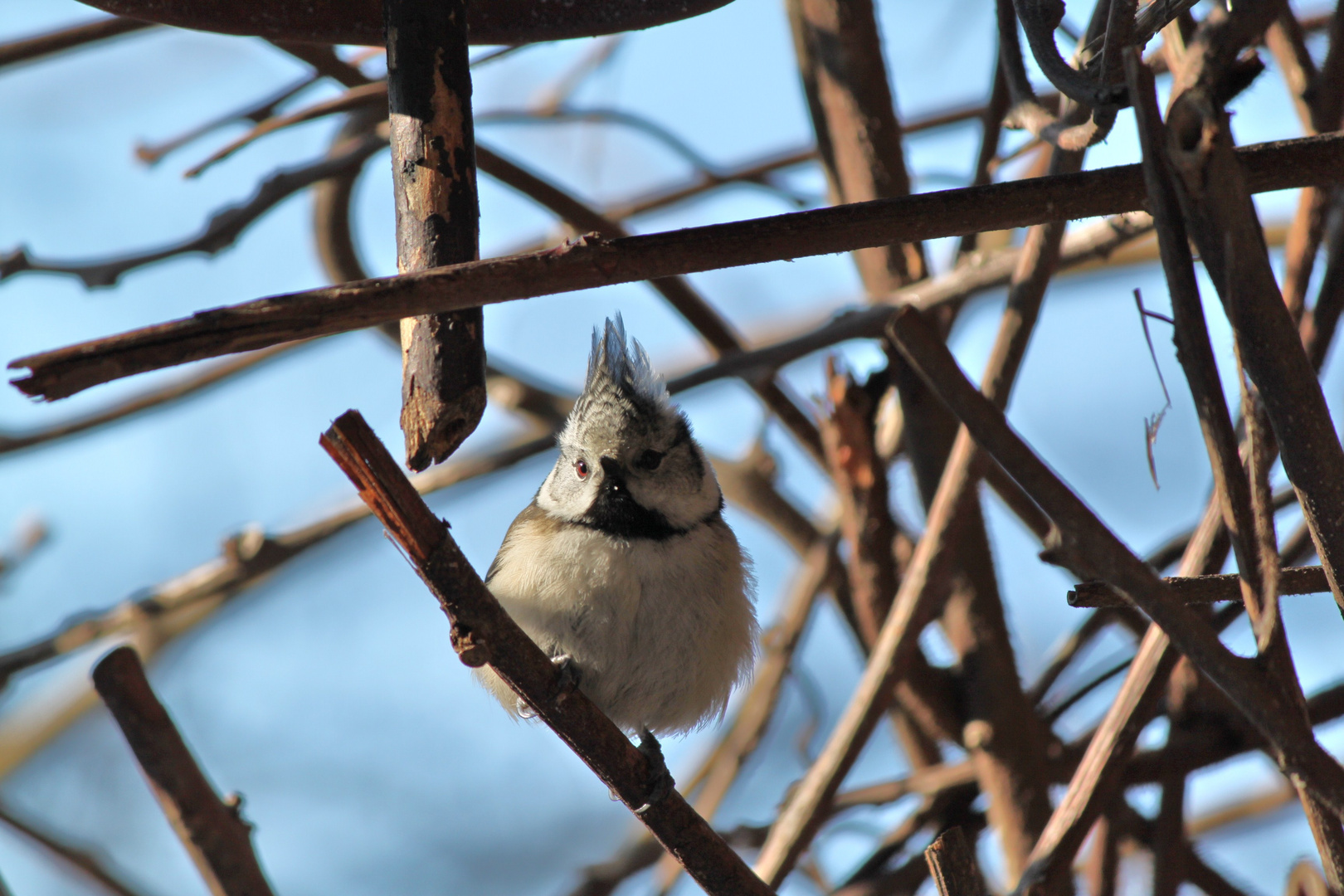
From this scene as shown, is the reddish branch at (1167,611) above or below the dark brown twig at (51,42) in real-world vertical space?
below

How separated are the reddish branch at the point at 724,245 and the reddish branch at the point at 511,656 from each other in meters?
0.11

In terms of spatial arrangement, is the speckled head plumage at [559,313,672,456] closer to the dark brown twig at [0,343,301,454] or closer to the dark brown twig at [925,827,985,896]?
the dark brown twig at [0,343,301,454]

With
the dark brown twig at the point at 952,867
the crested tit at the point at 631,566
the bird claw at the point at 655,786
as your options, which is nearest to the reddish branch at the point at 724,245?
the dark brown twig at the point at 952,867

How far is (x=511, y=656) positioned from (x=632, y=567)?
861 mm

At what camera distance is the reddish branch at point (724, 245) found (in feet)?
2.69

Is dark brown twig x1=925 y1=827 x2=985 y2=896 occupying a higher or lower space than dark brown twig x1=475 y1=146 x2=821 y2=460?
lower

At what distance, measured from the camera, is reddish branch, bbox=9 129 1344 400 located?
2.69 ft

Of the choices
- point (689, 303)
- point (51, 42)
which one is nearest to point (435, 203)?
point (689, 303)

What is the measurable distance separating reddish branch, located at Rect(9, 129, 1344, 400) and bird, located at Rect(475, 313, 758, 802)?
1.06 meters

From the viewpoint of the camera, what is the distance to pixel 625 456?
84.0 inches

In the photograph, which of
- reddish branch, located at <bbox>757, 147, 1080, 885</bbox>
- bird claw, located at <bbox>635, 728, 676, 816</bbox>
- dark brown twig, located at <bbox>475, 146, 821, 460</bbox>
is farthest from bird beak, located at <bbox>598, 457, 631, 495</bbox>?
bird claw, located at <bbox>635, 728, 676, 816</bbox>

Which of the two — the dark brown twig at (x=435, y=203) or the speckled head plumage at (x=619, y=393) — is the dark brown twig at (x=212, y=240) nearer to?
the speckled head plumage at (x=619, y=393)

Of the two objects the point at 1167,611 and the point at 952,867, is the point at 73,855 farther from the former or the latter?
the point at 1167,611

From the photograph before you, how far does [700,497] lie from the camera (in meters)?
2.21
